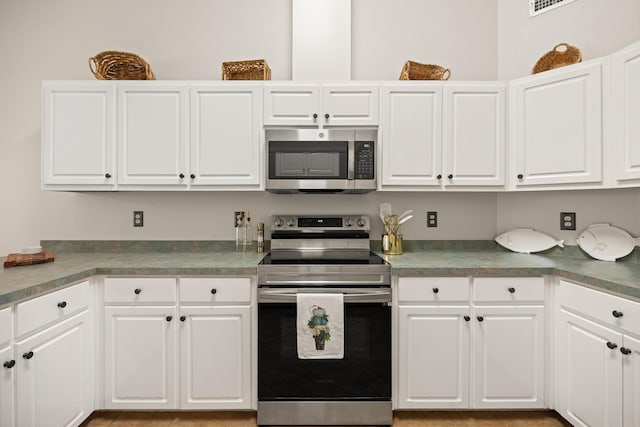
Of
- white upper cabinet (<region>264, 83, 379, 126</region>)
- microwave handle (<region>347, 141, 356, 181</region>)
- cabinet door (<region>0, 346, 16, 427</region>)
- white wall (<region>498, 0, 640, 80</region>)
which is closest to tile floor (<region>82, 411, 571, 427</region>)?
cabinet door (<region>0, 346, 16, 427</region>)

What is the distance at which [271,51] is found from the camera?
2.76 m

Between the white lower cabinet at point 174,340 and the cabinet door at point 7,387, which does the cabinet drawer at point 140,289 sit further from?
the cabinet door at point 7,387

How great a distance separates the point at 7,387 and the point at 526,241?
3.07 m

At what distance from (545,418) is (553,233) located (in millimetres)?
1204

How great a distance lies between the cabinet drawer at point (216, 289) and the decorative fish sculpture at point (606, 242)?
87.3 inches

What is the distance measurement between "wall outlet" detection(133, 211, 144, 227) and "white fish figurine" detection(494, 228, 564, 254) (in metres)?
2.72

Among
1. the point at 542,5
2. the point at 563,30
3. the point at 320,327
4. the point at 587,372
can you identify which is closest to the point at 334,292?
the point at 320,327

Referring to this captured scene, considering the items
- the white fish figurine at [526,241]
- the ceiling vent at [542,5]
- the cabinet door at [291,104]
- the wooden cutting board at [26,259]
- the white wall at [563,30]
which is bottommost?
the wooden cutting board at [26,259]

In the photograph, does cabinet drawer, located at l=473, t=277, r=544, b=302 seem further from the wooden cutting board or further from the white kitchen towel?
the wooden cutting board

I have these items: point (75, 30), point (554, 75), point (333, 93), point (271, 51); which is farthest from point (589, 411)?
point (75, 30)

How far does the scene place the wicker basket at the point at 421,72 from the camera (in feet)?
8.04

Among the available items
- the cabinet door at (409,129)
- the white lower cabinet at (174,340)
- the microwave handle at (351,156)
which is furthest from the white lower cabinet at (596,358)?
the white lower cabinet at (174,340)

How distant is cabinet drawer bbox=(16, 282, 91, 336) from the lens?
1.56m

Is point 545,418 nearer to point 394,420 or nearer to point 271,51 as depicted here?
point 394,420
